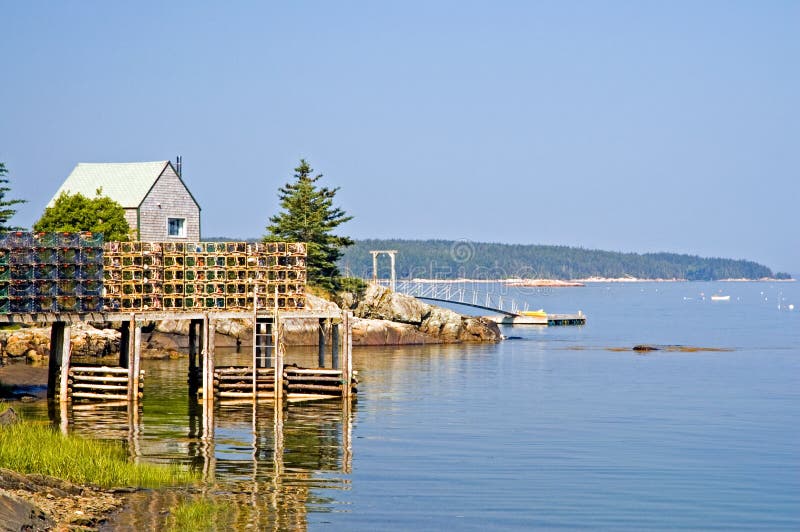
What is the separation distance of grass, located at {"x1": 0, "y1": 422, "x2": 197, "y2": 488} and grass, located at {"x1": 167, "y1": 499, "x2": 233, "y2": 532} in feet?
7.42

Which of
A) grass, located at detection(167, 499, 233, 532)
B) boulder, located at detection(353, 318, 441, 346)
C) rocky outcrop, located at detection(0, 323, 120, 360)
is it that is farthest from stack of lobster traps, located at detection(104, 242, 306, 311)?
boulder, located at detection(353, 318, 441, 346)

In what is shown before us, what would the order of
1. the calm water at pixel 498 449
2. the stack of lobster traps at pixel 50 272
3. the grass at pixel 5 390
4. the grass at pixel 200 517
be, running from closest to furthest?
the grass at pixel 200 517 < the calm water at pixel 498 449 < the stack of lobster traps at pixel 50 272 < the grass at pixel 5 390

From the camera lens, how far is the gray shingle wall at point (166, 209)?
268 feet

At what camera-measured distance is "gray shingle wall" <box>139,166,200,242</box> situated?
8175cm

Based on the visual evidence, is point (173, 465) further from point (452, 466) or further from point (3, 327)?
point (3, 327)

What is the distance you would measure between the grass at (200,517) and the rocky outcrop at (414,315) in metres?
65.6

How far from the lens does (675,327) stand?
13900 cm

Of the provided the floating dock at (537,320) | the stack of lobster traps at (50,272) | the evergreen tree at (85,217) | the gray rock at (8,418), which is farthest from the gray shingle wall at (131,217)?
the floating dock at (537,320)

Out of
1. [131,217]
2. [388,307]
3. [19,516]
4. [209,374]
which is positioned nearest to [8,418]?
[209,374]

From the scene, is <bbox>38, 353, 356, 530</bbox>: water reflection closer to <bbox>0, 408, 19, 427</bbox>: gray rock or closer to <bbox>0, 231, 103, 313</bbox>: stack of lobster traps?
<bbox>0, 408, 19, 427</bbox>: gray rock

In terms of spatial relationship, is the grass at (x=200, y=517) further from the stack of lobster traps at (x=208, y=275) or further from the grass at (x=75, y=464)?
the stack of lobster traps at (x=208, y=275)

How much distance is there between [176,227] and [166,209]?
1689 mm

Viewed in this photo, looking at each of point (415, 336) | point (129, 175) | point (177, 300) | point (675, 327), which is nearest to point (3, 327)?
point (129, 175)

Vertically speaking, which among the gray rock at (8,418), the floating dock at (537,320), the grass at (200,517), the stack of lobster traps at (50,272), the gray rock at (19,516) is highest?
the stack of lobster traps at (50,272)
